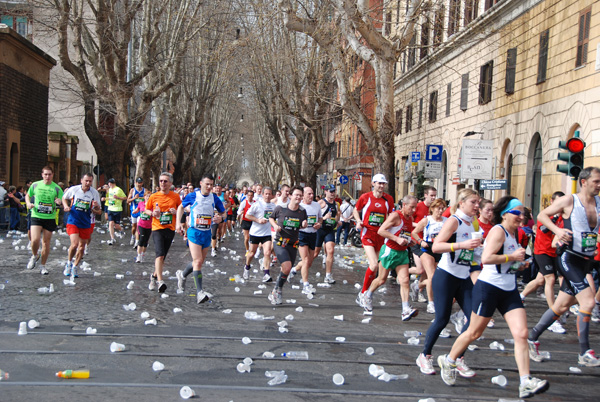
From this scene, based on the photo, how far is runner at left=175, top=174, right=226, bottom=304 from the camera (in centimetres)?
966

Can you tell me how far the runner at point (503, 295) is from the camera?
17.6 ft

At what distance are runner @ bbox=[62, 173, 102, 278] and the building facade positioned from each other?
375 inches

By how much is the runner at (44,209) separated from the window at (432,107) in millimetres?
22185

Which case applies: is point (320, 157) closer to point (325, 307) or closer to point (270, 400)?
point (325, 307)

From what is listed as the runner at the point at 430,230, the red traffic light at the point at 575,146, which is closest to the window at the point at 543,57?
the red traffic light at the point at 575,146

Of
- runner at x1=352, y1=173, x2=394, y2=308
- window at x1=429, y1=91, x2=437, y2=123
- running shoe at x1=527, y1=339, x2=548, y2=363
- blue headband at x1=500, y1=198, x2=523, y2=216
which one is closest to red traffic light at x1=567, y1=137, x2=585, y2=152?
runner at x1=352, y1=173, x2=394, y2=308

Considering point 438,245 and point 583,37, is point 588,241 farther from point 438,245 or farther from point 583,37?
point 583,37

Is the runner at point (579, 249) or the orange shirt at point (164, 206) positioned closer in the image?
the runner at point (579, 249)

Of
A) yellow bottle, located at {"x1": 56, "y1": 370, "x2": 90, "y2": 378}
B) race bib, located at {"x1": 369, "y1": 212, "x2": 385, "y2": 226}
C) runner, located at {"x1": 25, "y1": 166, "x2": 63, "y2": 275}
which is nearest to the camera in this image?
yellow bottle, located at {"x1": 56, "y1": 370, "x2": 90, "y2": 378}

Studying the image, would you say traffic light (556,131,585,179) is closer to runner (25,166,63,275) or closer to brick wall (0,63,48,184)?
runner (25,166,63,275)

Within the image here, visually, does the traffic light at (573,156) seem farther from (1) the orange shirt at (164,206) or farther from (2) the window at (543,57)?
(2) the window at (543,57)

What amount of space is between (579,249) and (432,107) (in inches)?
1008

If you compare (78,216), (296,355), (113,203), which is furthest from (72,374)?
(113,203)

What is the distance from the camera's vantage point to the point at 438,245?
6051 mm
